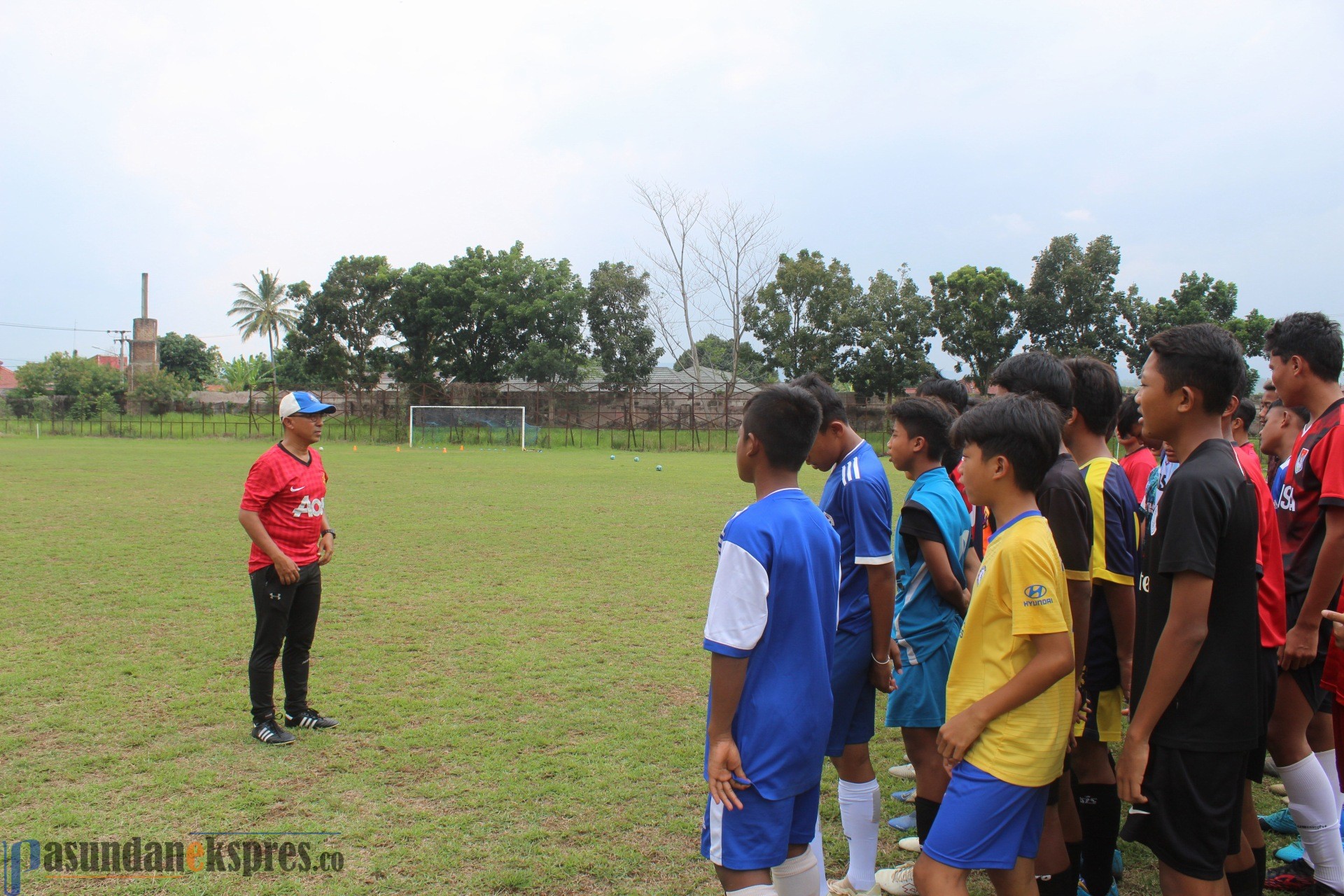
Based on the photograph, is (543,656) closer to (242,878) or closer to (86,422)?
(242,878)

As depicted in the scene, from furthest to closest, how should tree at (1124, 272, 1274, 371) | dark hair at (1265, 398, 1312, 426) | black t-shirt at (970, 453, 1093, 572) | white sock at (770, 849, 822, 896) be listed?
tree at (1124, 272, 1274, 371), dark hair at (1265, 398, 1312, 426), black t-shirt at (970, 453, 1093, 572), white sock at (770, 849, 822, 896)

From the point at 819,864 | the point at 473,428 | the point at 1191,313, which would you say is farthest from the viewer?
the point at 473,428

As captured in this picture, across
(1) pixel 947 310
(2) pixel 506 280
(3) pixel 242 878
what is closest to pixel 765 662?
(3) pixel 242 878

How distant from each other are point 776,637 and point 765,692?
5.8 inches

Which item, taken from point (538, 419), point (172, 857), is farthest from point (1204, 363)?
point (538, 419)

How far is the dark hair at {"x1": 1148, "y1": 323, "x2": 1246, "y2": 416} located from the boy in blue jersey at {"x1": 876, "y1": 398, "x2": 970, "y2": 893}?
969 millimetres

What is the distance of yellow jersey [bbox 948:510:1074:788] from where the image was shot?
7.22 ft

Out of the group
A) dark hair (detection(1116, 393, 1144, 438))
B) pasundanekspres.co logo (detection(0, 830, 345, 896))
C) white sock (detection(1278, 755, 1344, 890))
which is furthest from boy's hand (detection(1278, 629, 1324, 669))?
pasundanekspres.co logo (detection(0, 830, 345, 896))

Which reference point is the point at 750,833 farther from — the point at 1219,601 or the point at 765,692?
the point at 1219,601

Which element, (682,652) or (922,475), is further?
(682,652)

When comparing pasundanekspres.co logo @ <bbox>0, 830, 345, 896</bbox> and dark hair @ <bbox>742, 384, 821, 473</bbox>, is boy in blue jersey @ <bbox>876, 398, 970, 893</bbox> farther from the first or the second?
pasundanekspres.co logo @ <bbox>0, 830, 345, 896</bbox>

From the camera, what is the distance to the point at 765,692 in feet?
7.43

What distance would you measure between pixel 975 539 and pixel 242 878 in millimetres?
3335

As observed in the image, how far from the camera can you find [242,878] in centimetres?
318
